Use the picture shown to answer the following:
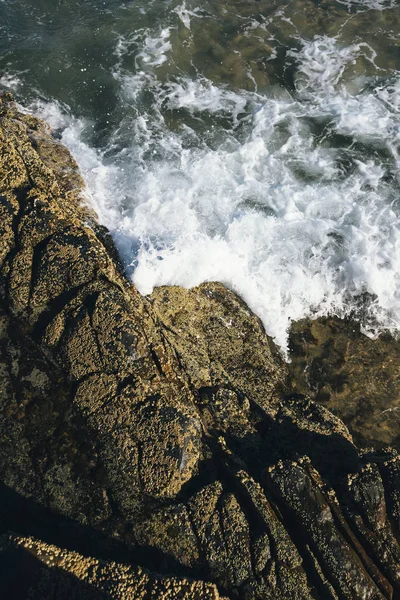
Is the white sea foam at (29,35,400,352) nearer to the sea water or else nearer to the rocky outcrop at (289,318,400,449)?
the sea water

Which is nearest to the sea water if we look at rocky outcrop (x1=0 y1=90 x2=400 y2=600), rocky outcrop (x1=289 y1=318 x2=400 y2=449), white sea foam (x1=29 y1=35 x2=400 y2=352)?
white sea foam (x1=29 y1=35 x2=400 y2=352)

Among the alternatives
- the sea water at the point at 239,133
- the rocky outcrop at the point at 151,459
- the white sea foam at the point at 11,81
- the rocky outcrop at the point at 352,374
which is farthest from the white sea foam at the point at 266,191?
the rocky outcrop at the point at 151,459

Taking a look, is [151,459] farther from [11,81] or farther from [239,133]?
[11,81]

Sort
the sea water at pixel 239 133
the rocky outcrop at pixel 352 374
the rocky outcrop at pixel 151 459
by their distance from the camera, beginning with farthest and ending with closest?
the sea water at pixel 239 133
the rocky outcrop at pixel 352 374
the rocky outcrop at pixel 151 459

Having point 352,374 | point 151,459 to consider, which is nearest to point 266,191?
point 352,374

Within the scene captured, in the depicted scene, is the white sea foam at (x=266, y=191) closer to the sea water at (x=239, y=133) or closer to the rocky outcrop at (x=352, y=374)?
the sea water at (x=239, y=133)
